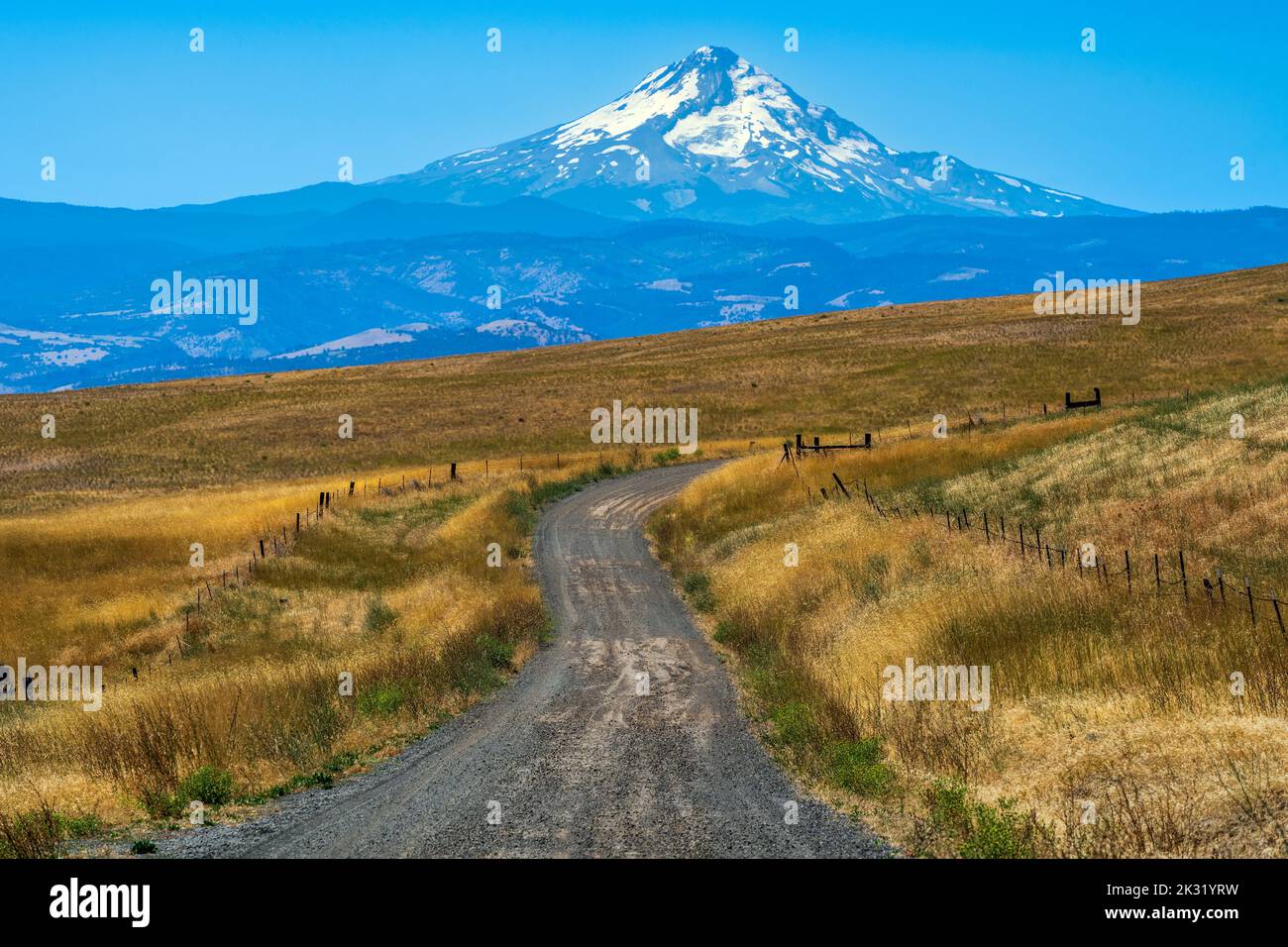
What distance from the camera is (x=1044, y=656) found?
51.3 ft

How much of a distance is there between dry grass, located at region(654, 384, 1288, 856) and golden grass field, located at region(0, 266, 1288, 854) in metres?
0.07

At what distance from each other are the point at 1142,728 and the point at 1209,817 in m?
2.67

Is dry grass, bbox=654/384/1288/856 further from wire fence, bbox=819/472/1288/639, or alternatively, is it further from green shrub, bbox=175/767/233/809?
green shrub, bbox=175/767/233/809

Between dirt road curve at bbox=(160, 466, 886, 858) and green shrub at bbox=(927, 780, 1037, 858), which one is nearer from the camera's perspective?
green shrub at bbox=(927, 780, 1037, 858)

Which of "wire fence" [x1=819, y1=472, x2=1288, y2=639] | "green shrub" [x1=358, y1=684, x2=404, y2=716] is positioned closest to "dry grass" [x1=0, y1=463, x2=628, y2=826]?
"green shrub" [x1=358, y1=684, x2=404, y2=716]

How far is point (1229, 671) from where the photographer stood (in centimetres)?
1350

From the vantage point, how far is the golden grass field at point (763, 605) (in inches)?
497

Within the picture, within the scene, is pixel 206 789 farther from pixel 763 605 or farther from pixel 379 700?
pixel 763 605

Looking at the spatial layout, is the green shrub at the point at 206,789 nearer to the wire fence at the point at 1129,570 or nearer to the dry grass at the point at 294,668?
the dry grass at the point at 294,668

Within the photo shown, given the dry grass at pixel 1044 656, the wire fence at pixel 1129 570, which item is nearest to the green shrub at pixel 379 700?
the dry grass at pixel 1044 656

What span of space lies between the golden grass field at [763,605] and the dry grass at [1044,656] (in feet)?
0.23

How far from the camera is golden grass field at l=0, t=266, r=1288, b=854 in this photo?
12633 mm
